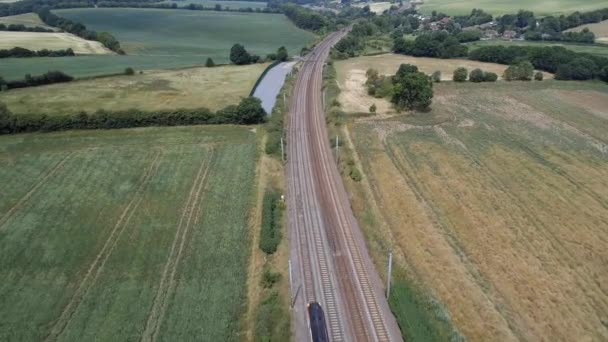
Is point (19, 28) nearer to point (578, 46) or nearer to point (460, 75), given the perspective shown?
point (460, 75)

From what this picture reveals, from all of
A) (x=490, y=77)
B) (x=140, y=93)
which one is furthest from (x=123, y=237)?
(x=490, y=77)

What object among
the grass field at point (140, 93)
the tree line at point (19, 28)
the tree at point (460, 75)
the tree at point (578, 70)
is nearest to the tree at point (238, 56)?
the grass field at point (140, 93)

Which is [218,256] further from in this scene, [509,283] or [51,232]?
[509,283]

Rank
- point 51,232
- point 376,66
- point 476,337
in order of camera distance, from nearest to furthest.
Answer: point 476,337 → point 51,232 → point 376,66

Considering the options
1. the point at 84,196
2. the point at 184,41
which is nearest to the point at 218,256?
the point at 84,196

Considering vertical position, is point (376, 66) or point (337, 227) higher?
point (376, 66)

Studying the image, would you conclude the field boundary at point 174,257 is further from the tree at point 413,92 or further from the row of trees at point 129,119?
the tree at point 413,92

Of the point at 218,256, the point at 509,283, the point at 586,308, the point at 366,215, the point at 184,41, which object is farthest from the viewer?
the point at 184,41
